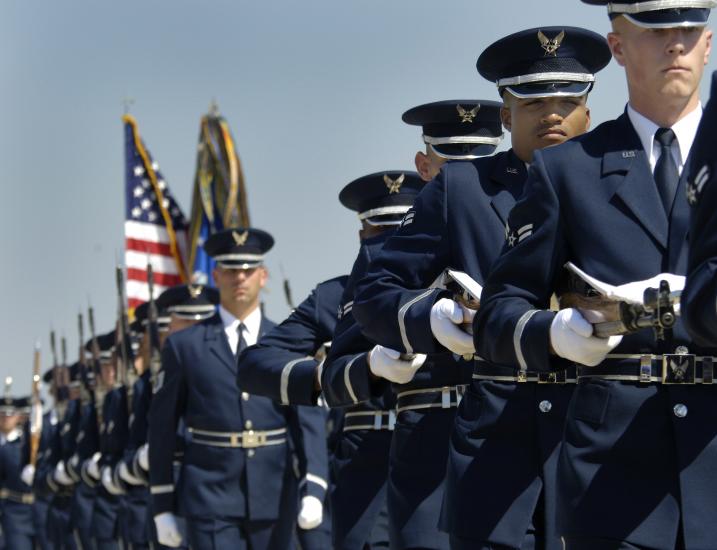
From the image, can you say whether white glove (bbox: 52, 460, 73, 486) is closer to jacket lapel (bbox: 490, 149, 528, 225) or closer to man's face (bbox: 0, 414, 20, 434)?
man's face (bbox: 0, 414, 20, 434)

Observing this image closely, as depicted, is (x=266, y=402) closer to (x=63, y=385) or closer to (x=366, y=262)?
(x=366, y=262)

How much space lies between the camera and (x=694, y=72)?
500 centimetres

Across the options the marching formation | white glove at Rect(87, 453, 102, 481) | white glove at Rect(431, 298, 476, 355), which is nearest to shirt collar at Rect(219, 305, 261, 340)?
the marching formation

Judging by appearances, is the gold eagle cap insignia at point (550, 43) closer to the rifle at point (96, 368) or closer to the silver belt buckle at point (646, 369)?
the silver belt buckle at point (646, 369)

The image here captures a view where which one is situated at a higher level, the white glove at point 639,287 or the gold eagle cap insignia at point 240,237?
the white glove at point 639,287

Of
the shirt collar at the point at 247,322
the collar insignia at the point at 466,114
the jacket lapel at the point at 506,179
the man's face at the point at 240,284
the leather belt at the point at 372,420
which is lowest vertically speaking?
the shirt collar at the point at 247,322

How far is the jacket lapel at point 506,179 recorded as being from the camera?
638 cm

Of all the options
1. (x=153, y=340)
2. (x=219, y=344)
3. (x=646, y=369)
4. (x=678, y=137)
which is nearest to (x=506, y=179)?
(x=678, y=137)

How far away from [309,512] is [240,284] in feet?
5.81

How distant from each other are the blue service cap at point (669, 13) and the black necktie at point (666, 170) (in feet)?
0.94

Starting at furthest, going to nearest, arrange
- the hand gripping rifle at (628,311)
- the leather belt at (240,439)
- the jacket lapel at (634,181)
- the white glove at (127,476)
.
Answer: the white glove at (127,476) → the leather belt at (240,439) → the jacket lapel at (634,181) → the hand gripping rifle at (628,311)

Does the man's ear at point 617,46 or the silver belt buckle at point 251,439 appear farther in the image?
the silver belt buckle at point 251,439

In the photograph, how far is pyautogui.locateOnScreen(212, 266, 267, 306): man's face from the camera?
1171 centimetres

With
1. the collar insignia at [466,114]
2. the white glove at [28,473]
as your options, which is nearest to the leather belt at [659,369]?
the collar insignia at [466,114]
